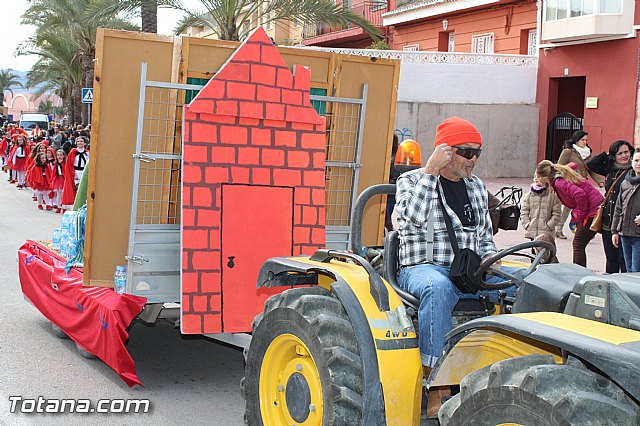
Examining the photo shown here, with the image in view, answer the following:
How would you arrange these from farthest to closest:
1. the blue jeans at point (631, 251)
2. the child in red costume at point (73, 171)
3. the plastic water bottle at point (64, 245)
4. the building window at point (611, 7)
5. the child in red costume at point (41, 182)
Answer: the building window at point (611, 7), the child in red costume at point (41, 182), the child in red costume at point (73, 171), the blue jeans at point (631, 251), the plastic water bottle at point (64, 245)

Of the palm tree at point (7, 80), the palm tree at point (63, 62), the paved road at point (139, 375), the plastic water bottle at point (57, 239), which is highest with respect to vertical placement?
the palm tree at point (7, 80)

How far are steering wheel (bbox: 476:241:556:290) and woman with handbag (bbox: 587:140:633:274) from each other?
5.35 m

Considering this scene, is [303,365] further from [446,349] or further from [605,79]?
[605,79]

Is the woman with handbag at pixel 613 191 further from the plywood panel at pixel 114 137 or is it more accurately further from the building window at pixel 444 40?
the building window at pixel 444 40

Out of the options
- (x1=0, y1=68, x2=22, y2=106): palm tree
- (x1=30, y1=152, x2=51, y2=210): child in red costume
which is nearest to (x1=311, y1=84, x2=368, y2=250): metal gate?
(x1=30, y1=152, x2=51, y2=210): child in red costume

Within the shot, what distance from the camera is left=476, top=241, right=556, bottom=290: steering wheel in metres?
4.29

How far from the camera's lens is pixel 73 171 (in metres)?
18.6

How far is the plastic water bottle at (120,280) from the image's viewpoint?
6.25 meters

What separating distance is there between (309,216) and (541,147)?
990 inches

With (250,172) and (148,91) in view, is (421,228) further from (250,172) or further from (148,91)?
(148,91)

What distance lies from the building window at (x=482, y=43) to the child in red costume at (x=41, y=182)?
18671mm

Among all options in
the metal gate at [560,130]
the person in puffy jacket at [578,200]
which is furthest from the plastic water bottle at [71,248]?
the metal gate at [560,130]

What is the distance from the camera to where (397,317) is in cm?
421

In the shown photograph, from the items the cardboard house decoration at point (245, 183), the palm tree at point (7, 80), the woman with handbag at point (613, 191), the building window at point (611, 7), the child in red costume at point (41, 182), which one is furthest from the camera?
the palm tree at point (7, 80)
